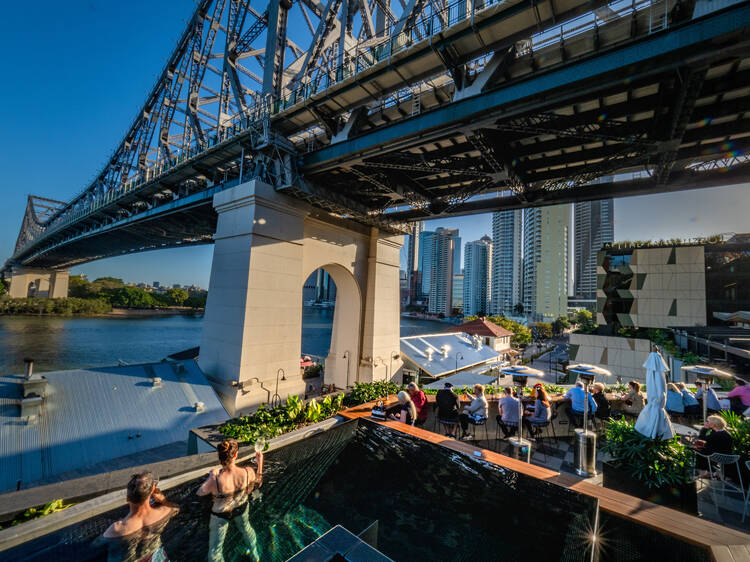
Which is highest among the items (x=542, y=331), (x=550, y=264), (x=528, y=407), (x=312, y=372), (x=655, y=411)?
(x=550, y=264)

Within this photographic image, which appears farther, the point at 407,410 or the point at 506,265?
the point at 506,265

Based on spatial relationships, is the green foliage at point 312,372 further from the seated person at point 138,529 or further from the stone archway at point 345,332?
the seated person at point 138,529

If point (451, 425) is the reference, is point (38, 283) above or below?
above

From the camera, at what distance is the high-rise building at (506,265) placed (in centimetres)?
11862

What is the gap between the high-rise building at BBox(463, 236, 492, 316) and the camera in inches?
5591

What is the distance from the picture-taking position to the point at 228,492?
369 cm

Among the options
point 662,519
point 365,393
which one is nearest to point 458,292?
point 365,393

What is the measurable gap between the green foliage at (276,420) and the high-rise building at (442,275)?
136731 millimetres

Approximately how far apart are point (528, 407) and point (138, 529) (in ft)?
27.1

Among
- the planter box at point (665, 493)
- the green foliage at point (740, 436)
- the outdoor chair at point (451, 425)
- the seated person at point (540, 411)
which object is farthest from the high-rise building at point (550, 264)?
the planter box at point (665, 493)

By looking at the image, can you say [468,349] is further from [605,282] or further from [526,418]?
[526,418]

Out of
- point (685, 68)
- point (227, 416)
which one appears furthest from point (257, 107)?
point (685, 68)

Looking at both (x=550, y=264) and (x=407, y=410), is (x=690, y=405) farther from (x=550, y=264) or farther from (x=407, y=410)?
(x=550, y=264)

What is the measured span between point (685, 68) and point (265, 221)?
1124cm
